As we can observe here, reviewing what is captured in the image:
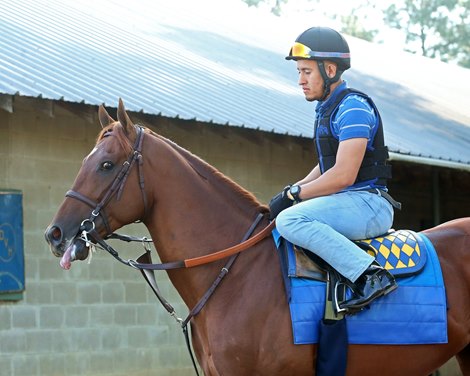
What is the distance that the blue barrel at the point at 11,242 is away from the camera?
9789 mm

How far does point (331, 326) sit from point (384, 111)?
32.7 ft

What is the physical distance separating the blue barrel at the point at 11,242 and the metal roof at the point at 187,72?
4.04 feet

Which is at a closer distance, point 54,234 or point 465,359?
point 54,234

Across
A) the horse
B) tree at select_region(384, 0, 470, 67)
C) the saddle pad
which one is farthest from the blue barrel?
tree at select_region(384, 0, 470, 67)

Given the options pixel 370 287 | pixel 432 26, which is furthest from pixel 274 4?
pixel 370 287

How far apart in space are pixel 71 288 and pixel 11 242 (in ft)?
2.89

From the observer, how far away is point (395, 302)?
5.88 metres

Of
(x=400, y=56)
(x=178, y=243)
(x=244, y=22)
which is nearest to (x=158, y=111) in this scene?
(x=178, y=243)

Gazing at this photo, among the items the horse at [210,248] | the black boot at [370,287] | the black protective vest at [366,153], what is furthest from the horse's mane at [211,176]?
the black boot at [370,287]

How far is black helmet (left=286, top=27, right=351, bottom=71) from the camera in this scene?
595cm

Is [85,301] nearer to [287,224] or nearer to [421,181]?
[287,224]

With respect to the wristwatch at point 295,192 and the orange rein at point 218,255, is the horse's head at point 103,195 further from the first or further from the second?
the wristwatch at point 295,192

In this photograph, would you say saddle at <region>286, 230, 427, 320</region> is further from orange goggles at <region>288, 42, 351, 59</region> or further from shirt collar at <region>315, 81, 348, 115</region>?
orange goggles at <region>288, 42, 351, 59</region>

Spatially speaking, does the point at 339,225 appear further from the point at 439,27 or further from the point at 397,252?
the point at 439,27
